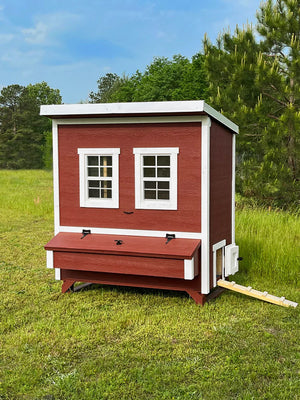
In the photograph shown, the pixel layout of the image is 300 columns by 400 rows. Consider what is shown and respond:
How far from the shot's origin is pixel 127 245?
6789mm

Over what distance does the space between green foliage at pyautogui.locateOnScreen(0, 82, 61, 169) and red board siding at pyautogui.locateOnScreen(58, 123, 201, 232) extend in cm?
4368

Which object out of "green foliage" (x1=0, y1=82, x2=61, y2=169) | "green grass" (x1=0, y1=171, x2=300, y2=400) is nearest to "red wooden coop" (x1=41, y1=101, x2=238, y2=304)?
"green grass" (x1=0, y1=171, x2=300, y2=400)

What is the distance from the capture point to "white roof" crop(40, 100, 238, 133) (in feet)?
20.9

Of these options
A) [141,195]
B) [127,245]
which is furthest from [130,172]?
[127,245]

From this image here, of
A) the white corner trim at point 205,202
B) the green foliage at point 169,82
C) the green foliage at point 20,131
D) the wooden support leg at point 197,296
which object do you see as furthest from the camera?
the green foliage at point 20,131

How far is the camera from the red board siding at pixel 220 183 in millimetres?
6930

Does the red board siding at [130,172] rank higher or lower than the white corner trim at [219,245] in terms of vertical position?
higher

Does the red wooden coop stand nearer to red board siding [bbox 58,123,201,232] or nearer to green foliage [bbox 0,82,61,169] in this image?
red board siding [bbox 58,123,201,232]

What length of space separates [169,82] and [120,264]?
106 ft

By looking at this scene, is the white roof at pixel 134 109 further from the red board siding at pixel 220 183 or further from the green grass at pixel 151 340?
the green grass at pixel 151 340

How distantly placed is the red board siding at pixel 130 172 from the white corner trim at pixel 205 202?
0.22 ft

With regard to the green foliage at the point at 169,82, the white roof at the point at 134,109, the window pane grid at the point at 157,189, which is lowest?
the window pane grid at the point at 157,189

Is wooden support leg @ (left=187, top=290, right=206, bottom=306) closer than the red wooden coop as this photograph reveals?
No

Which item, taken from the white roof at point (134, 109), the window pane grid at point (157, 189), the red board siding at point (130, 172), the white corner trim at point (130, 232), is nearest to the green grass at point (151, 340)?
the white corner trim at point (130, 232)
